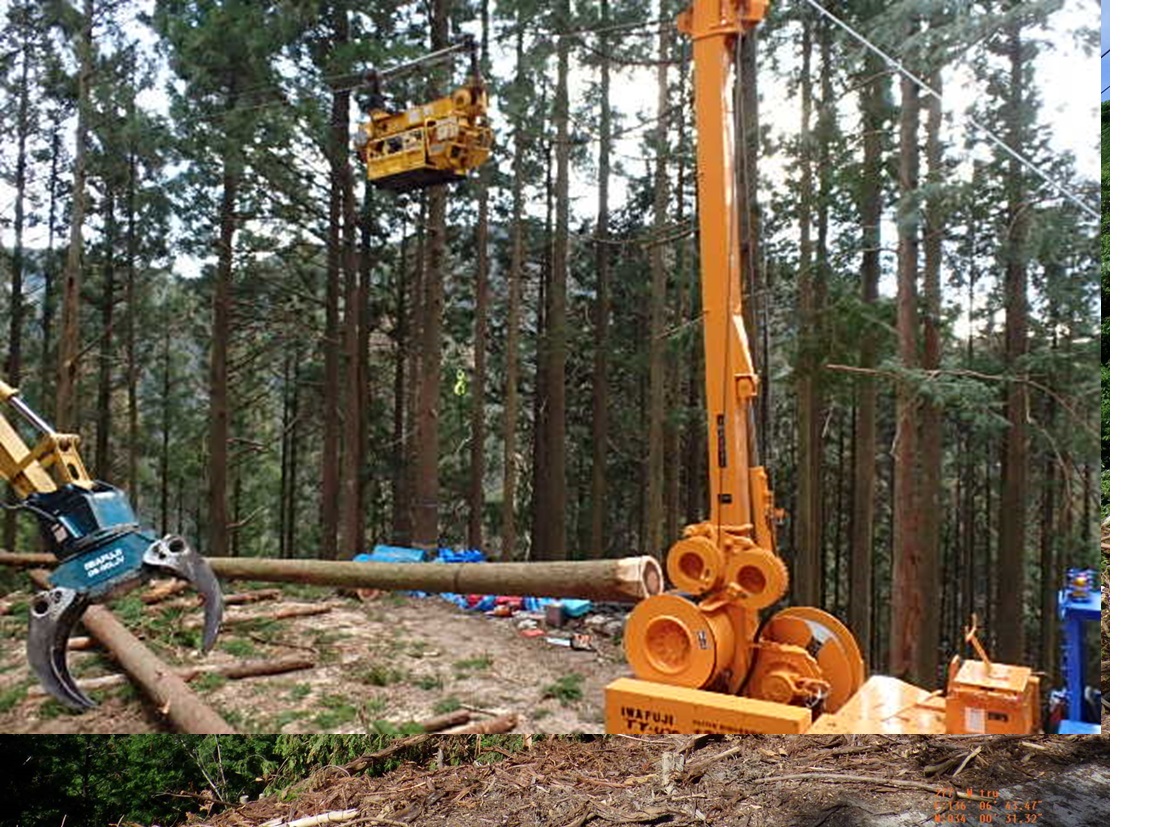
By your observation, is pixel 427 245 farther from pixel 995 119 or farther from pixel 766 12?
pixel 995 119

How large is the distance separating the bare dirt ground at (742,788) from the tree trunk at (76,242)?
1.68 metres

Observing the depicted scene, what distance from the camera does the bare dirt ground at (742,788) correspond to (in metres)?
2.81

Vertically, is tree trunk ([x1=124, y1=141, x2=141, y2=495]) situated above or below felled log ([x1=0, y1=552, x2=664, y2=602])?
above

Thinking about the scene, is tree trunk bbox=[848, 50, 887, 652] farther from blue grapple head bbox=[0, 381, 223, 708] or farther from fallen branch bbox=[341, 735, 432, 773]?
blue grapple head bbox=[0, 381, 223, 708]

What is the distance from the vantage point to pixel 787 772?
9.44 ft

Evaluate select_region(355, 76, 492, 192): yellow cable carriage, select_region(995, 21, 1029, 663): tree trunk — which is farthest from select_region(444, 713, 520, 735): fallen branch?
select_region(995, 21, 1029, 663): tree trunk

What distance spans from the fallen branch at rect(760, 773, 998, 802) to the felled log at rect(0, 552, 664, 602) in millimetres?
736

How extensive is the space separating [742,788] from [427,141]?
2557 millimetres

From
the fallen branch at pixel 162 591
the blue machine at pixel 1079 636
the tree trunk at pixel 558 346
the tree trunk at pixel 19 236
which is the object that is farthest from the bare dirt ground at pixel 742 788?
the tree trunk at pixel 19 236

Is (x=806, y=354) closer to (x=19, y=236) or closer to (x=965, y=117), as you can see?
(x=965, y=117)

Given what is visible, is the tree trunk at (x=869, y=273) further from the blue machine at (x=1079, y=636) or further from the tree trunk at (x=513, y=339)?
the tree trunk at (x=513, y=339)

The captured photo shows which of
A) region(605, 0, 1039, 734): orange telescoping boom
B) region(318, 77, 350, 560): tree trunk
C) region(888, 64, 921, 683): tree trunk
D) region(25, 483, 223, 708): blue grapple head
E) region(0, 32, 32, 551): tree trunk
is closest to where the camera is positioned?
region(25, 483, 223, 708): blue grapple head

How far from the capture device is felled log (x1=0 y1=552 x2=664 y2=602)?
311 centimetres
